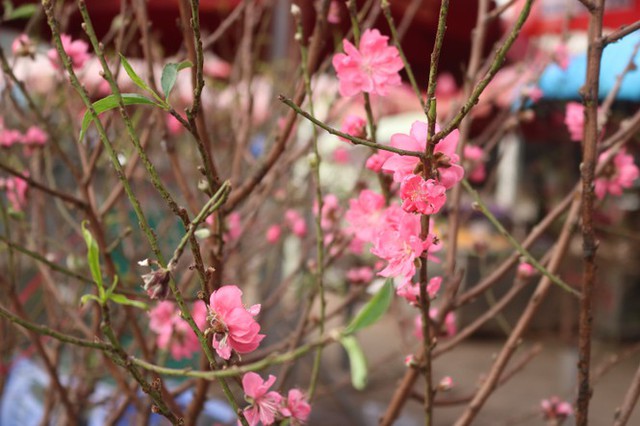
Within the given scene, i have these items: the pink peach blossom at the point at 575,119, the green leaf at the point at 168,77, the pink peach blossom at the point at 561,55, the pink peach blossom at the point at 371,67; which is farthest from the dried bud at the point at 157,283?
the pink peach blossom at the point at 561,55

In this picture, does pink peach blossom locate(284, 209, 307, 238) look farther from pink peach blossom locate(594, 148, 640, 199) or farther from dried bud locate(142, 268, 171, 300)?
dried bud locate(142, 268, 171, 300)

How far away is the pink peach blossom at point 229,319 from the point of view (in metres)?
0.59

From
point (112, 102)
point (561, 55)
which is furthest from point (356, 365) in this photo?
point (561, 55)

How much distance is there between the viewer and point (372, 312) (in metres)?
0.44

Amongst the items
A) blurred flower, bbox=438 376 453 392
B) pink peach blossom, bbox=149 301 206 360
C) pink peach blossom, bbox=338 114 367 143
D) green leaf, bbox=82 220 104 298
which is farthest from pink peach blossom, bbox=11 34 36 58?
blurred flower, bbox=438 376 453 392

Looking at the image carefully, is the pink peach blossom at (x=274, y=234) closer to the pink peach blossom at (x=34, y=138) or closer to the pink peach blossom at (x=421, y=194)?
the pink peach blossom at (x=34, y=138)

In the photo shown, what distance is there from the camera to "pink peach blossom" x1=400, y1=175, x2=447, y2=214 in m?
0.58

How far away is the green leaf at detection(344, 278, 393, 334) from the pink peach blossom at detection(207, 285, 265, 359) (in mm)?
172

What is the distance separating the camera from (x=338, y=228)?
1.29 m

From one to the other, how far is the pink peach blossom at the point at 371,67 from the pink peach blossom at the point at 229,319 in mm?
325

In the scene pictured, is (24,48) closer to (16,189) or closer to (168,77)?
(16,189)

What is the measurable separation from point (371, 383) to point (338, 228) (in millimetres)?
3537

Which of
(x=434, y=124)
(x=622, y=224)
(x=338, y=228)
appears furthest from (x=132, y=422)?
(x=622, y=224)

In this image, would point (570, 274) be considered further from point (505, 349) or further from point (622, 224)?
point (505, 349)
